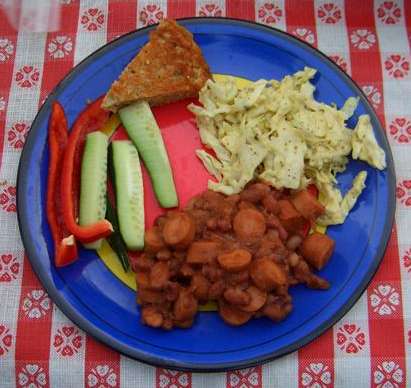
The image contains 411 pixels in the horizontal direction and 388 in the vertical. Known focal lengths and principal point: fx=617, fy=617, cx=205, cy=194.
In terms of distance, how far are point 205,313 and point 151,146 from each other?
91cm

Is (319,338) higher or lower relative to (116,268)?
lower

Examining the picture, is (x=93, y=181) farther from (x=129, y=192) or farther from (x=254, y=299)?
(x=254, y=299)

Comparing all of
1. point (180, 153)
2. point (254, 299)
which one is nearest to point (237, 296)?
point (254, 299)

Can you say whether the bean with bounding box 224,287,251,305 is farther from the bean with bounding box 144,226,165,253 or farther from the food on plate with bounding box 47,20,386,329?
the bean with bounding box 144,226,165,253

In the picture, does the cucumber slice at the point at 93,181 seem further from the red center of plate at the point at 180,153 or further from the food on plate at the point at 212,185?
the red center of plate at the point at 180,153

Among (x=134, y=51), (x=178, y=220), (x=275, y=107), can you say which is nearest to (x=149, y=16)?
(x=134, y=51)

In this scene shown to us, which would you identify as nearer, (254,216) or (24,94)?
(254,216)

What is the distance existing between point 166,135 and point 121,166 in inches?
12.5

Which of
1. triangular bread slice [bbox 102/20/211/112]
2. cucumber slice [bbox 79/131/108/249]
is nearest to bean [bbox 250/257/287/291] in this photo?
cucumber slice [bbox 79/131/108/249]

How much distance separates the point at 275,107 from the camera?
3.26 metres

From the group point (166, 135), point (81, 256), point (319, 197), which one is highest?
point (166, 135)

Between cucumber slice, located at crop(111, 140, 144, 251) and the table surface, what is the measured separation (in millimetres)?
558

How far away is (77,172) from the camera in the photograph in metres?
3.20

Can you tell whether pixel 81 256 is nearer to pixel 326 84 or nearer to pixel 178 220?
pixel 178 220
